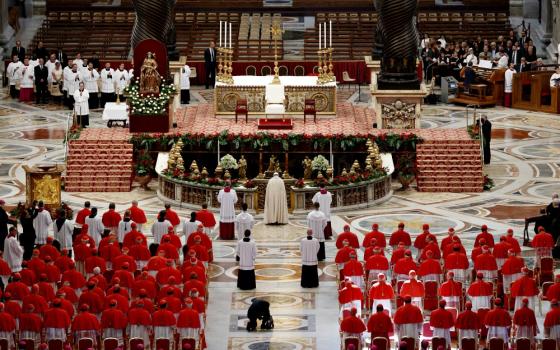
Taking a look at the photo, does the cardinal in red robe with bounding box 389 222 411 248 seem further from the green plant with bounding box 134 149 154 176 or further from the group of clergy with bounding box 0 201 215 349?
the green plant with bounding box 134 149 154 176

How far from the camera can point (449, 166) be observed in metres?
35.9

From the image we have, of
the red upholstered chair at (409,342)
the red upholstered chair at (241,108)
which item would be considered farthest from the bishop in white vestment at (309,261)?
the red upholstered chair at (241,108)

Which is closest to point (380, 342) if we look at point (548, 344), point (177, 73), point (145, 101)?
point (548, 344)

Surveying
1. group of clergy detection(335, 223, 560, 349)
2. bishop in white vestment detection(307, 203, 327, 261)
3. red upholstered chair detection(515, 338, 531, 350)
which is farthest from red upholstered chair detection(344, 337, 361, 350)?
bishop in white vestment detection(307, 203, 327, 261)

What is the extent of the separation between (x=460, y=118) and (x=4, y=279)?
20.9 m

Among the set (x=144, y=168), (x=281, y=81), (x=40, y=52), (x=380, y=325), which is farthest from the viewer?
(x=40, y=52)

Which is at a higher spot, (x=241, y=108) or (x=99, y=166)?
(x=241, y=108)

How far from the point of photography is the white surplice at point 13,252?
26.7m

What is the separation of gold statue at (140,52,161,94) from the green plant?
2240 millimetres

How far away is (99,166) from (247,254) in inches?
379

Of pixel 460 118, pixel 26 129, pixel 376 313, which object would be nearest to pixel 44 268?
pixel 376 313

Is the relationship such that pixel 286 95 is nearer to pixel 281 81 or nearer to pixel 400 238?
pixel 281 81

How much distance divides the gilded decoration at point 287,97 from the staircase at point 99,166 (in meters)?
4.87

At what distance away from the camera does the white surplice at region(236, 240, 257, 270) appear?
26812 millimetres
